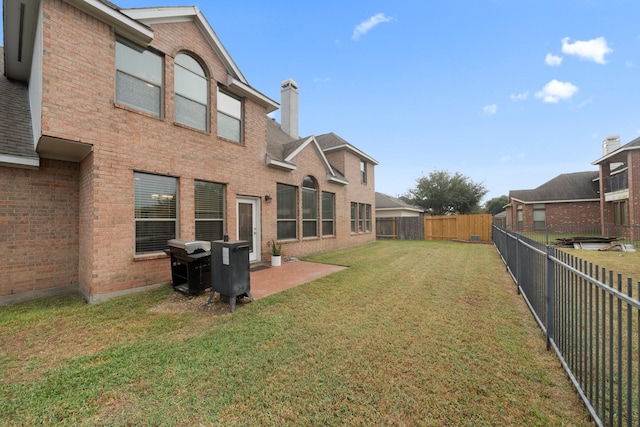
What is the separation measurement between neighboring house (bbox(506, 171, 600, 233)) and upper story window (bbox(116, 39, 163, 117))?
31004 mm

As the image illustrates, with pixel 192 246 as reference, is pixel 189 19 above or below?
above

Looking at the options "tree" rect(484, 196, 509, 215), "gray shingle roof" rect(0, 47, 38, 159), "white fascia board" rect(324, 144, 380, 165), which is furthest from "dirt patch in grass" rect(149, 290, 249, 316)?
A: "tree" rect(484, 196, 509, 215)

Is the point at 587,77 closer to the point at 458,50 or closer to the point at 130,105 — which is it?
the point at 458,50

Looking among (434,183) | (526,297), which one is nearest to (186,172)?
(526,297)

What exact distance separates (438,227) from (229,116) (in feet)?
56.0

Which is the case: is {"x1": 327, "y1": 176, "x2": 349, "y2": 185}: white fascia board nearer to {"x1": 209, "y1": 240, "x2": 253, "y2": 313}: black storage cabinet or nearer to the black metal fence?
{"x1": 209, "y1": 240, "x2": 253, "y2": 313}: black storage cabinet

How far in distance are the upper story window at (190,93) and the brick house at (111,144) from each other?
30mm

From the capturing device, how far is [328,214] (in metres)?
13.2

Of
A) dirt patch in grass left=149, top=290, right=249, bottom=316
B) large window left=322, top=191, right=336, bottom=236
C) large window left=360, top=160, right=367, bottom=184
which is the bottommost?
dirt patch in grass left=149, top=290, right=249, bottom=316

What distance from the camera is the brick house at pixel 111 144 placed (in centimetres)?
504

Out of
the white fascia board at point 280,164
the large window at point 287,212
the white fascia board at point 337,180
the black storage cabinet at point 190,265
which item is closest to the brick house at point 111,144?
the black storage cabinet at point 190,265

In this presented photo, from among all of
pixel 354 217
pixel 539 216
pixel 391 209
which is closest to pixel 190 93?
pixel 354 217

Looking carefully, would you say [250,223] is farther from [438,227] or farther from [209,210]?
[438,227]

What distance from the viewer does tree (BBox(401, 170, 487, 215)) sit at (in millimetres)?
30234
